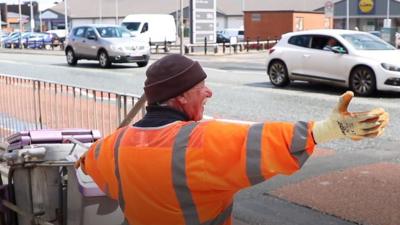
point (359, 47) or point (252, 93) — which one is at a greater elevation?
point (359, 47)

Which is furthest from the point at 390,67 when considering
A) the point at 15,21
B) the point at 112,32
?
the point at 15,21

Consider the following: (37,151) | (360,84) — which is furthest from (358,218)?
(360,84)

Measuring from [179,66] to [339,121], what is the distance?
0.60 m

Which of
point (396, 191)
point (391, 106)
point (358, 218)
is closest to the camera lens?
point (358, 218)

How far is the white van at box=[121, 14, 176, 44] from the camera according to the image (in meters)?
39.2

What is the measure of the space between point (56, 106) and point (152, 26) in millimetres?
33264

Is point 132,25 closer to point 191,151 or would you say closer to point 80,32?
point 80,32

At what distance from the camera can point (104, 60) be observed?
22281 millimetres

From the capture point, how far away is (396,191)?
215 inches

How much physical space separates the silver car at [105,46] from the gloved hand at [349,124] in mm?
20248

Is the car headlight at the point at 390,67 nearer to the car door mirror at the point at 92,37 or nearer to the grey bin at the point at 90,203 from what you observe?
the grey bin at the point at 90,203

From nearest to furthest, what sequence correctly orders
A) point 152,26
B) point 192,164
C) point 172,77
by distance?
point 192,164, point 172,77, point 152,26

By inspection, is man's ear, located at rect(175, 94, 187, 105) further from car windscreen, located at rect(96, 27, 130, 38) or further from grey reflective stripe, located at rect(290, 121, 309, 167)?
car windscreen, located at rect(96, 27, 130, 38)

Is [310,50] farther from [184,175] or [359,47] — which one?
[184,175]
